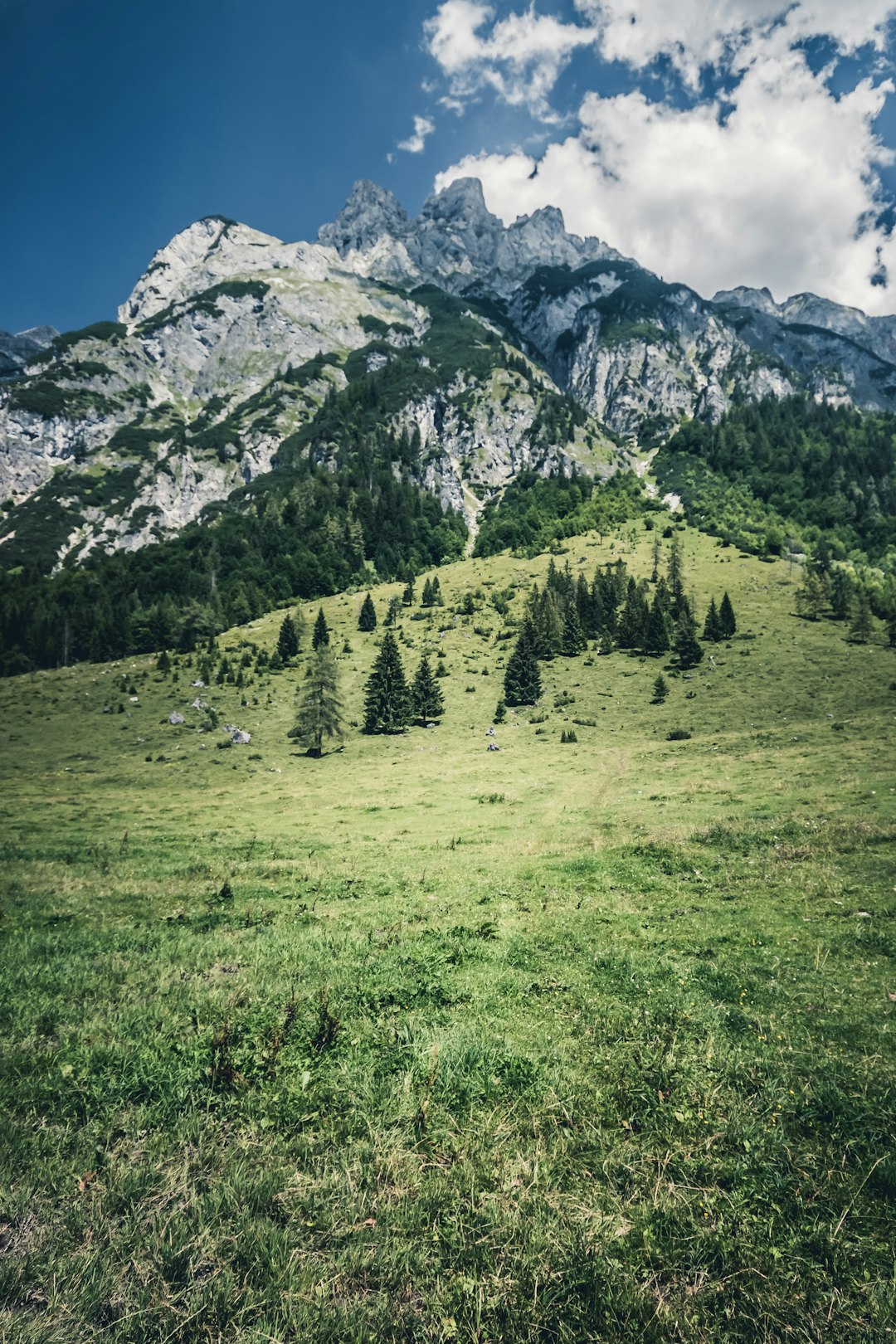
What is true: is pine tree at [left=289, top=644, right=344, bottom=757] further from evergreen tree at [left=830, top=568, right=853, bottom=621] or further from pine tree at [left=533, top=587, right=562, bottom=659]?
evergreen tree at [left=830, top=568, right=853, bottom=621]

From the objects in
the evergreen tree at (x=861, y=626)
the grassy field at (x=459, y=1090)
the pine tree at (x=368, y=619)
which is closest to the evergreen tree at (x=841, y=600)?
the evergreen tree at (x=861, y=626)

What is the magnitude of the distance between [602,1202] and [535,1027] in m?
3.20

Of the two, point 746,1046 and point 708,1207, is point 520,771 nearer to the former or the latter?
point 746,1046

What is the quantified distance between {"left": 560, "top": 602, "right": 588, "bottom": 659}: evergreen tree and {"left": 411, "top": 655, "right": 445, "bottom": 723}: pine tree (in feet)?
109

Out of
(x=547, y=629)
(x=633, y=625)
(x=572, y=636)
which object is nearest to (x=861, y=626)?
(x=633, y=625)

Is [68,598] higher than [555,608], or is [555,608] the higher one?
[68,598]

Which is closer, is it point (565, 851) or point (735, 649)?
point (565, 851)

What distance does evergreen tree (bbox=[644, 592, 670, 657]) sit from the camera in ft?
317

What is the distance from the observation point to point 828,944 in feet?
35.4

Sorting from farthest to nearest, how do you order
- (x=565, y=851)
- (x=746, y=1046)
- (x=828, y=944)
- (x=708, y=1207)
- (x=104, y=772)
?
(x=104, y=772), (x=565, y=851), (x=828, y=944), (x=746, y=1046), (x=708, y=1207)

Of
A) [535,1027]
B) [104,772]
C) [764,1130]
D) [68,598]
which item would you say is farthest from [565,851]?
[68,598]

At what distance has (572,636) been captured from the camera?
103938mm

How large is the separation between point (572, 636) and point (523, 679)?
2538 cm

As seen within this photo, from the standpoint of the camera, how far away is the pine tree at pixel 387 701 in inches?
2904
